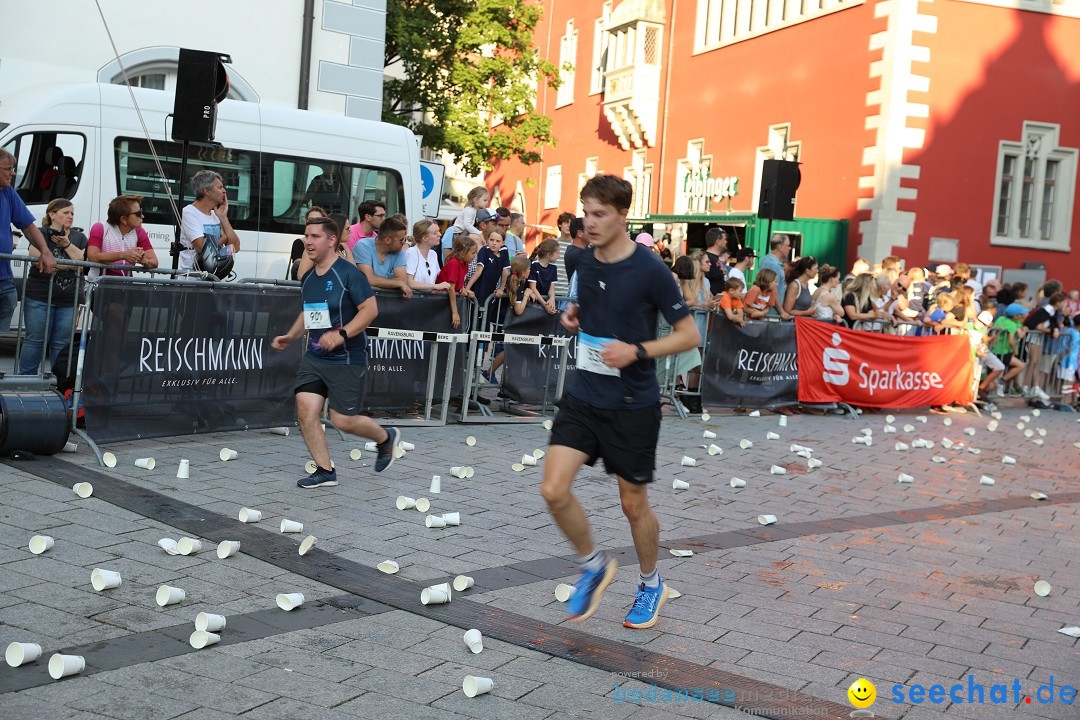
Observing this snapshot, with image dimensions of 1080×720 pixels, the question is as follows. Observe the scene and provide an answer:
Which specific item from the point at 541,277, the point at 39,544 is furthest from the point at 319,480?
the point at 541,277

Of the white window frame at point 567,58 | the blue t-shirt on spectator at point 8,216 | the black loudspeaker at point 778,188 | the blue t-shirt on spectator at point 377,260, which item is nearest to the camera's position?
the blue t-shirt on spectator at point 8,216

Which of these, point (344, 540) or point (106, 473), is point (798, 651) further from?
point (106, 473)

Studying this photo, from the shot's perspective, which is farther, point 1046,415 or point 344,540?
point 1046,415

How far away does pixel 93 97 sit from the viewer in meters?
13.2

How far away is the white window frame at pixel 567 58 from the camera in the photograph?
41.2 m

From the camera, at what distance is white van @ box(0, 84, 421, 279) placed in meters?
13.1

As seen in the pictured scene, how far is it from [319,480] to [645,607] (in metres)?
3.12

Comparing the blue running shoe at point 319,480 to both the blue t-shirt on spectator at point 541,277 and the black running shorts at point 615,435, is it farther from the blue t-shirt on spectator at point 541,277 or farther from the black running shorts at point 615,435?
the blue t-shirt on spectator at point 541,277

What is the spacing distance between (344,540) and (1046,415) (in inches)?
550

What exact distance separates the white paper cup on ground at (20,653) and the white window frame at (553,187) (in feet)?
123

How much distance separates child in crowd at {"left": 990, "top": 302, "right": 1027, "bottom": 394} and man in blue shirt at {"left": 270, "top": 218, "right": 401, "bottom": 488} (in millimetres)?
12568

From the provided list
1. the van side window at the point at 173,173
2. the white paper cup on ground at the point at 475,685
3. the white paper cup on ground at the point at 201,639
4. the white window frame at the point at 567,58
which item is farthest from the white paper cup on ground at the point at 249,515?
the white window frame at the point at 567,58

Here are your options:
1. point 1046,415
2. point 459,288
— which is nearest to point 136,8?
point 459,288

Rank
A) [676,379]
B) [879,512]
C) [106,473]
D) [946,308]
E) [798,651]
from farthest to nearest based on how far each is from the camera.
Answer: [946,308] → [676,379] → [879,512] → [106,473] → [798,651]
